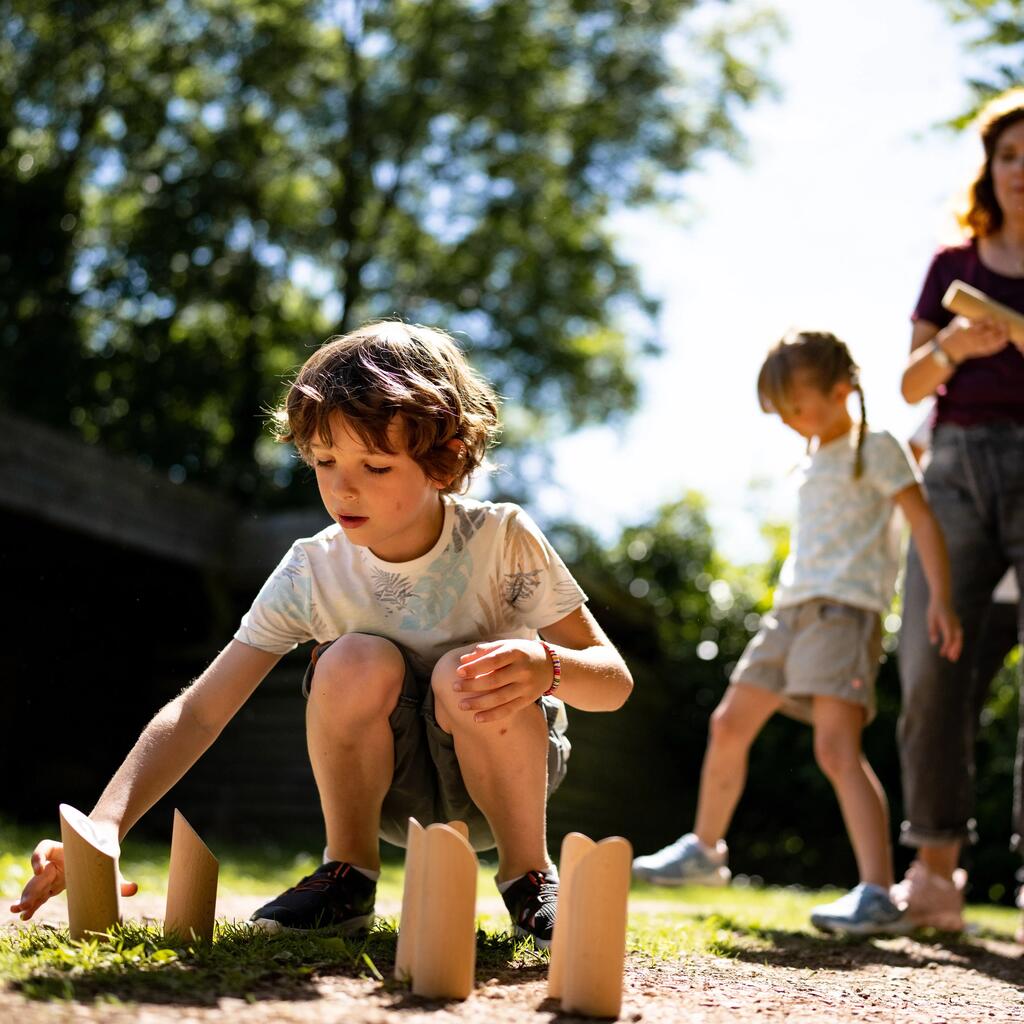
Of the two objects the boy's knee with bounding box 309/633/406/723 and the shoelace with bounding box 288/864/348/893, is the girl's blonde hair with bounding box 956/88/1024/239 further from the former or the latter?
the shoelace with bounding box 288/864/348/893

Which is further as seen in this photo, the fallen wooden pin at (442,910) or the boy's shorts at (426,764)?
the boy's shorts at (426,764)

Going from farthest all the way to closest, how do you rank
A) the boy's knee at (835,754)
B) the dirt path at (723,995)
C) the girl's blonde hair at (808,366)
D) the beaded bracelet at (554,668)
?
1. the girl's blonde hair at (808,366)
2. the boy's knee at (835,754)
3. the beaded bracelet at (554,668)
4. the dirt path at (723,995)

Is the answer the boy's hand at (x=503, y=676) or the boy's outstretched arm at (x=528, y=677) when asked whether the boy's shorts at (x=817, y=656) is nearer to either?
the boy's outstretched arm at (x=528, y=677)

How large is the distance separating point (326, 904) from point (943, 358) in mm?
2158

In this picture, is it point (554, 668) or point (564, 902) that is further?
point (554, 668)

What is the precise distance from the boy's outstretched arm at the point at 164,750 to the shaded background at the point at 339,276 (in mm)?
6216

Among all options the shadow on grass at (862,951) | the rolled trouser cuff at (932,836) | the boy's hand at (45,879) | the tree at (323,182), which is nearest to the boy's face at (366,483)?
the boy's hand at (45,879)

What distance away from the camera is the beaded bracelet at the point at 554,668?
1.86 metres

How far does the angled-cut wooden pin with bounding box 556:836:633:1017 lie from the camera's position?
159 cm

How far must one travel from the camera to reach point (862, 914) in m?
3.13

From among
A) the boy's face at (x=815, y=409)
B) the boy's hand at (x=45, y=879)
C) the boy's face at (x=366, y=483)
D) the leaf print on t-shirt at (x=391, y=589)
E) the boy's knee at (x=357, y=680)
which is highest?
the boy's face at (x=815, y=409)

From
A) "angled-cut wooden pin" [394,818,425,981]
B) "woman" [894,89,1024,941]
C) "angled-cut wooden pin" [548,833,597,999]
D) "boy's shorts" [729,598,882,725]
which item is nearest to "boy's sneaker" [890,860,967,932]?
"woman" [894,89,1024,941]

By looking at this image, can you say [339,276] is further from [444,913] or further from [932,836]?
[444,913]

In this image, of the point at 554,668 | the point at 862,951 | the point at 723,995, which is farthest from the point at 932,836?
the point at 554,668
